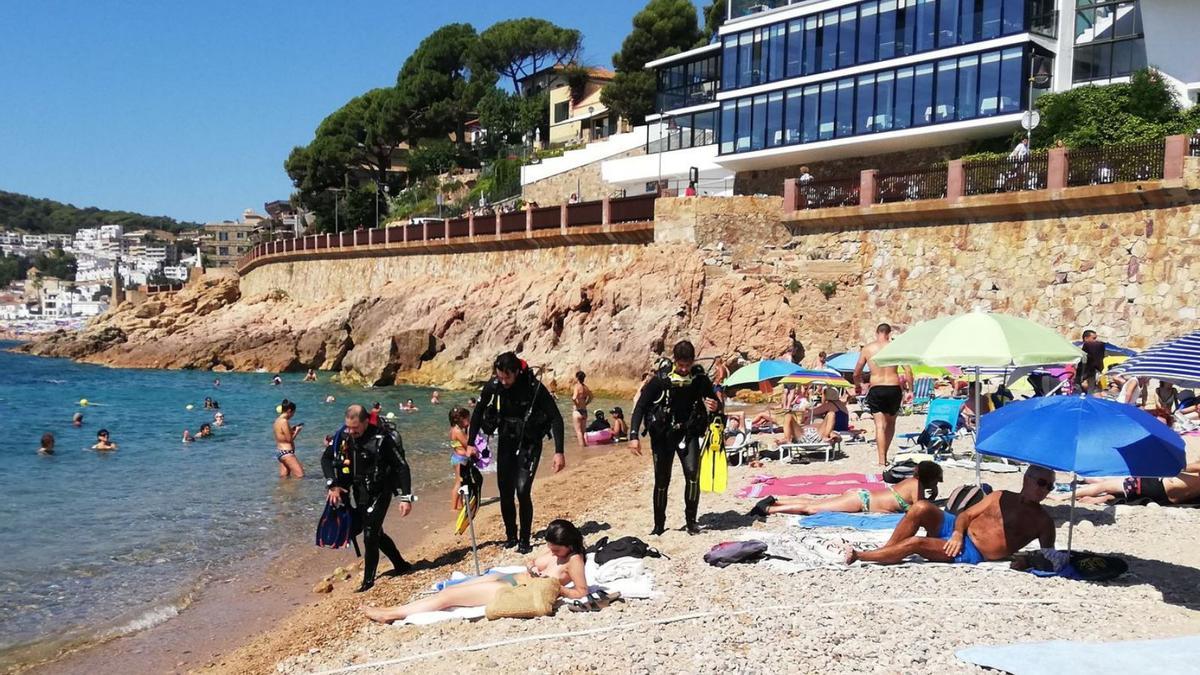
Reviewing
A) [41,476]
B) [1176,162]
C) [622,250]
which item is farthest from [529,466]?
[622,250]

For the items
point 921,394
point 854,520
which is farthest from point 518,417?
point 921,394

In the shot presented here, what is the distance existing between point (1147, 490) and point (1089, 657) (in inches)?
174

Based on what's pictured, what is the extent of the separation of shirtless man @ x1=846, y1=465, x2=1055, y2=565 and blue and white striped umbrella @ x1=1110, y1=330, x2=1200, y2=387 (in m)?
1.05

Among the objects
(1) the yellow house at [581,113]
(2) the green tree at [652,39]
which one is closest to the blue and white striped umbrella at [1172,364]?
(2) the green tree at [652,39]

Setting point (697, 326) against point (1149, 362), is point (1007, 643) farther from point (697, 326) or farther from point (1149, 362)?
point (697, 326)

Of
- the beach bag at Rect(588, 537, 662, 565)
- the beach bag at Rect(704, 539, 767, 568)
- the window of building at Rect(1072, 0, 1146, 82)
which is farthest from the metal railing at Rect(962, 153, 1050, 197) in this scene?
the beach bag at Rect(588, 537, 662, 565)

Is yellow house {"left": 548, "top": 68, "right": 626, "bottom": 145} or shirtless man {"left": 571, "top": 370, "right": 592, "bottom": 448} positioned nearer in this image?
shirtless man {"left": 571, "top": 370, "right": 592, "bottom": 448}

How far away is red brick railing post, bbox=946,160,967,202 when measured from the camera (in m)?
20.0

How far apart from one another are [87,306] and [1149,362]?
170322mm

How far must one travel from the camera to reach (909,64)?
80.8 ft

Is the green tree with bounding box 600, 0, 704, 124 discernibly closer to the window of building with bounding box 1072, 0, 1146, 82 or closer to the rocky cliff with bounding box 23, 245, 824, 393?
the rocky cliff with bounding box 23, 245, 824, 393

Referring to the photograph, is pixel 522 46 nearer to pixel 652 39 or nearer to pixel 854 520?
pixel 652 39

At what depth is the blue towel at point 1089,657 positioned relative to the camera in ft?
14.8

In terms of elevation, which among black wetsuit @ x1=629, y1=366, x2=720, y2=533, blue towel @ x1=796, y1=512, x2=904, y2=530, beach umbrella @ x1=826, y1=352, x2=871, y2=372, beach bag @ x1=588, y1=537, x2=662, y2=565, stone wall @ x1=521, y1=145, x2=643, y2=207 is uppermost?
stone wall @ x1=521, y1=145, x2=643, y2=207
